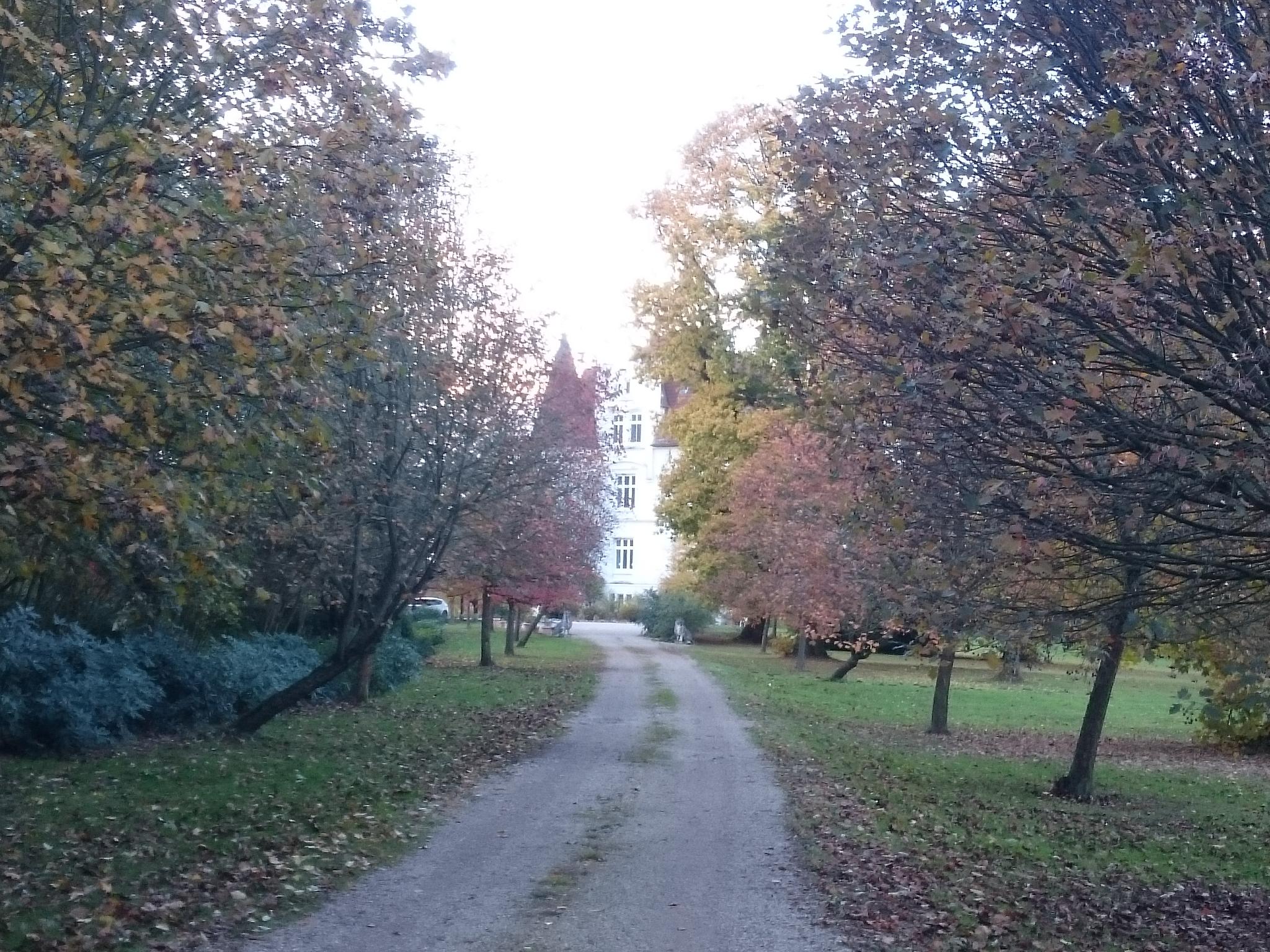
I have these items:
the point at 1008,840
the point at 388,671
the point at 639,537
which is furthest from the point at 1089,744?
the point at 639,537

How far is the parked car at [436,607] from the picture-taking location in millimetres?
52438

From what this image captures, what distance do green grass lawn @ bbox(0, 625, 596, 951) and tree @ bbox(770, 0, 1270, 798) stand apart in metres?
5.10

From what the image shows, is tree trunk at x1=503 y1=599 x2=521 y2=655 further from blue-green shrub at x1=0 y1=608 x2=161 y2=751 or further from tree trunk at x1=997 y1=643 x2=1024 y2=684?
tree trunk at x1=997 y1=643 x2=1024 y2=684

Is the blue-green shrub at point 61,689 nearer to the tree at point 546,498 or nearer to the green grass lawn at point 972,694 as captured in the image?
the tree at point 546,498

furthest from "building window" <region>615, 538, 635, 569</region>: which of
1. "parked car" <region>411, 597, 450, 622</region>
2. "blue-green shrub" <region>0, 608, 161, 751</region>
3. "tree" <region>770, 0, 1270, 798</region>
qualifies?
"tree" <region>770, 0, 1270, 798</region>

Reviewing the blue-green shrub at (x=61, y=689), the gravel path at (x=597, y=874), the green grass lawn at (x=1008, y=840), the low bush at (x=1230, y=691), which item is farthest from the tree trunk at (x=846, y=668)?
the blue-green shrub at (x=61, y=689)

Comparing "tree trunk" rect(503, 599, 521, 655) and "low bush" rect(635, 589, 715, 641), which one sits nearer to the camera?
"tree trunk" rect(503, 599, 521, 655)

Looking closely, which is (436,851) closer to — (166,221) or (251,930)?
(251,930)

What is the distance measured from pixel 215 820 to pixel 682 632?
47.2 m

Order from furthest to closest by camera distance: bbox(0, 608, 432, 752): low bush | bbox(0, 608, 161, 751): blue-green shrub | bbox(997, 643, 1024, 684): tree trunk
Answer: bbox(0, 608, 432, 752): low bush
bbox(0, 608, 161, 751): blue-green shrub
bbox(997, 643, 1024, 684): tree trunk

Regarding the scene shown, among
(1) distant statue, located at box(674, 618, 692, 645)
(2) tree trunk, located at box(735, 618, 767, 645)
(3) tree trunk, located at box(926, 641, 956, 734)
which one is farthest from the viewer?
(1) distant statue, located at box(674, 618, 692, 645)

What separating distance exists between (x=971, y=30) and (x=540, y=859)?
6.62 metres

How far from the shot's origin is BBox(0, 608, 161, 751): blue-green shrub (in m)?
14.3

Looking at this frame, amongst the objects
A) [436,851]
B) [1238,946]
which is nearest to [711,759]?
[436,851]
